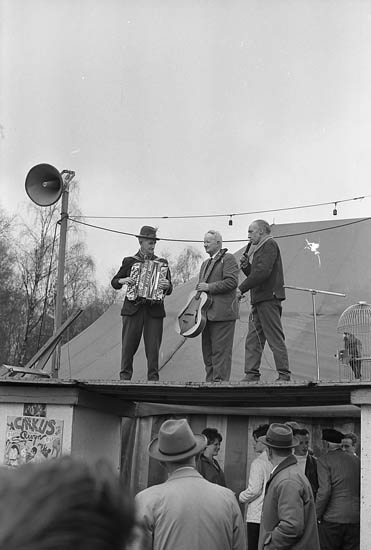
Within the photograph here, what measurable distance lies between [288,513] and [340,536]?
2.20 metres

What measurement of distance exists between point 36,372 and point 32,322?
21779mm

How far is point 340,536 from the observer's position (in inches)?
260

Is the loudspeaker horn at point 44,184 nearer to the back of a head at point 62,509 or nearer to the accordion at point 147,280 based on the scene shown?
the accordion at point 147,280

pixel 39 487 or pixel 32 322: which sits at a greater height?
pixel 32 322

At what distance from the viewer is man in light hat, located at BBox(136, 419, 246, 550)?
337 cm

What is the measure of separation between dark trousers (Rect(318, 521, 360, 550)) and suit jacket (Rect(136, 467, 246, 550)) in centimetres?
334

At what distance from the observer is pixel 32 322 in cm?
2928

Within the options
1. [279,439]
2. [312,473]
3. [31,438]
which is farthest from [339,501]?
[31,438]

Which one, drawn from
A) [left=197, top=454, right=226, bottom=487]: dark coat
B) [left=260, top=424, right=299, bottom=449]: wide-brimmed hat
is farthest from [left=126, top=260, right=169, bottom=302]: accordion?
[left=260, top=424, right=299, bottom=449]: wide-brimmed hat

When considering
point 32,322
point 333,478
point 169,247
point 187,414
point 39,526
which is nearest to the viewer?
point 39,526

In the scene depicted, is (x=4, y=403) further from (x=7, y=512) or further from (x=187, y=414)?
(x=7, y=512)

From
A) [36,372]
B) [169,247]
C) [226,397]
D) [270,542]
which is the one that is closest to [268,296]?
[226,397]

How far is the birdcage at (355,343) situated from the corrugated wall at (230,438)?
29.3 inches

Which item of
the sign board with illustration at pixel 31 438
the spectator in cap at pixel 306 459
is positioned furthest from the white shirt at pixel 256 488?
the sign board with illustration at pixel 31 438
